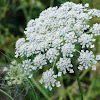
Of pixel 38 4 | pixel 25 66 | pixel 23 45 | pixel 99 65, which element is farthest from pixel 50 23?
pixel 38 4

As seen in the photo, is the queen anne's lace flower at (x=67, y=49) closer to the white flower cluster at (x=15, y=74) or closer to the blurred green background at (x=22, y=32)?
the white flower cluster at (x=15, y=74)

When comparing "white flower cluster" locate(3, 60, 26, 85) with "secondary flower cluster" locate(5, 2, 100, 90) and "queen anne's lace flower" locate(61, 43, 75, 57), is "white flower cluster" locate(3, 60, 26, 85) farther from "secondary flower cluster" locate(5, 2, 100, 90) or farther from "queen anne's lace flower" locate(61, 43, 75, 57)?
"queen anne's lace flower" locate(61, 43, 75, 57)

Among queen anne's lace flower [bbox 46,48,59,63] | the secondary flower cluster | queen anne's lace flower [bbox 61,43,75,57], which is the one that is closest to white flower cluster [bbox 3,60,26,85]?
the secondary flower cluster

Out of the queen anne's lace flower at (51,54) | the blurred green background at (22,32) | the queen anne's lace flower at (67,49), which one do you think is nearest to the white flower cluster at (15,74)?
the queen anne's lace flower at (51,54)

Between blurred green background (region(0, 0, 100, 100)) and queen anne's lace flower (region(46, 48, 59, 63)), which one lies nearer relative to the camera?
queen anne's lace flower (region(46, 48, 59, 63))

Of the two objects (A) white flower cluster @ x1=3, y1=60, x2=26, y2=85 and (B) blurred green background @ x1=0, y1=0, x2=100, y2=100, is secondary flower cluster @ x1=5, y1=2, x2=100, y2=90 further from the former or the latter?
(B) blurred green background @ x1=0, y1=0, x2=100, y2=100

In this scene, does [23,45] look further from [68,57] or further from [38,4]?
[38,4]

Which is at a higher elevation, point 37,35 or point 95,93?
point 37,35
